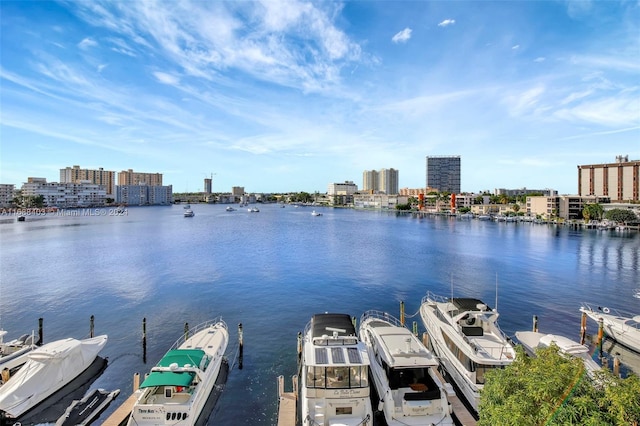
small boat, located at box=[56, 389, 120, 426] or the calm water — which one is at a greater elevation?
the calm water

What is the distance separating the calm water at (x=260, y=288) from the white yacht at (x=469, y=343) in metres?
8.03

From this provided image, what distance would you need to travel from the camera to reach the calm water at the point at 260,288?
922 inches

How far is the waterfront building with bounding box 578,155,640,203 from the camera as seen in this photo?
470 feet

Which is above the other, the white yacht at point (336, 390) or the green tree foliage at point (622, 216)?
the green tree foliage at point (622, 216)

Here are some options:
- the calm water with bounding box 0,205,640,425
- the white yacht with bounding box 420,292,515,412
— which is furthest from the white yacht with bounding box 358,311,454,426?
the calm water with bounding box 0,205,640,425

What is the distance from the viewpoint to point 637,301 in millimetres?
34656

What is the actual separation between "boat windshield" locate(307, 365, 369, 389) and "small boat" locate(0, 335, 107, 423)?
14.0 metres

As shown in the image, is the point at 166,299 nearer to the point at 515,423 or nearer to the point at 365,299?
the point at 365,299

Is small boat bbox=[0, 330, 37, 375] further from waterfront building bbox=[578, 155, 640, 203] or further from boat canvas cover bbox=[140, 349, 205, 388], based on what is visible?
waterfront building bbox=[578, 155, 640, 203]

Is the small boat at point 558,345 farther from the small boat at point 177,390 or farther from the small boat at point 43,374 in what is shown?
the small boat at point 43,374

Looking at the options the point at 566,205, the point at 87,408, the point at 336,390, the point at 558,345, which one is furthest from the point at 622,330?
the point at 566,205

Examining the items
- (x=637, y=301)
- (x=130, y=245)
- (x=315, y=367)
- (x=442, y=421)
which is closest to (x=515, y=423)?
(x=442, y=421)

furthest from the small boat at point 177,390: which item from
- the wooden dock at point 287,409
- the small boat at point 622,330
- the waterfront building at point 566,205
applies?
the waterfront building at point 566,205

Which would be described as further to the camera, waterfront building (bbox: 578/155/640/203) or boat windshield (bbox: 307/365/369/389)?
waterfront building (bbox: 578/155/640/203)
